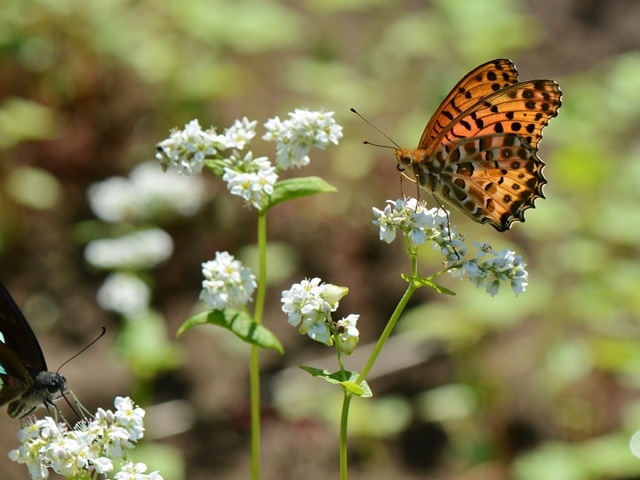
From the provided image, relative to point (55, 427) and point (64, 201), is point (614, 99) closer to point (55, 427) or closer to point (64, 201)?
point (64, 201)

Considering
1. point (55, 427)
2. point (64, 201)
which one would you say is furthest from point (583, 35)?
point (55, 427)

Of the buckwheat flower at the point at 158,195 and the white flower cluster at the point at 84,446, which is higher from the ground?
the buckwheat flower at the point at 158,195

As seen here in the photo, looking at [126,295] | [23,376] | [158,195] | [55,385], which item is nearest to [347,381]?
[55,385]

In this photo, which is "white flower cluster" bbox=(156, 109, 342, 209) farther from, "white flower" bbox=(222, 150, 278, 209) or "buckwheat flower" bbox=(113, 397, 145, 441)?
"buckwheat flower" bbox=(113, 397, 145, 441)

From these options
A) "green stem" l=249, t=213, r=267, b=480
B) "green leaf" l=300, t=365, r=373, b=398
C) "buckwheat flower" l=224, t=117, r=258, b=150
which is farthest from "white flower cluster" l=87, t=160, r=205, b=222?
"green leaf" l=300, t=365, r=373, b=398

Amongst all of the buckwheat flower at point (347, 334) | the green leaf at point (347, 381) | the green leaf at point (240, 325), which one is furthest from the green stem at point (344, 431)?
the green leaf at point (240, 325)

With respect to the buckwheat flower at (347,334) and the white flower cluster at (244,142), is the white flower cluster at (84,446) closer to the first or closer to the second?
the buckwheat flower at (347,334)

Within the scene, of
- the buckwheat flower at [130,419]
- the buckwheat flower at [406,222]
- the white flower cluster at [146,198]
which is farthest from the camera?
the white flower cluster at [146,198]
